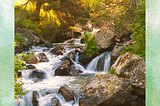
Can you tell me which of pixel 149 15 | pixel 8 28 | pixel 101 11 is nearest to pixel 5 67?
pixel 8 28

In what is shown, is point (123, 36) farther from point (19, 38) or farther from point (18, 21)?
point (18, 21)

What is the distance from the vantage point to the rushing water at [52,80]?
4.38 meters

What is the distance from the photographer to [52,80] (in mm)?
6199

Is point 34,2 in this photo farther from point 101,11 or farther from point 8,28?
point 8,28

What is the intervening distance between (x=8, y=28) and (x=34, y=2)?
1231cm

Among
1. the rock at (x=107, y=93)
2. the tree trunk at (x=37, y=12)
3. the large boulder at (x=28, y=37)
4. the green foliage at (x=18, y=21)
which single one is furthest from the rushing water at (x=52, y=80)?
the tree trunk at (x=37, y=12)

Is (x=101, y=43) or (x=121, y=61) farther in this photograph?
(x=101, y=43)

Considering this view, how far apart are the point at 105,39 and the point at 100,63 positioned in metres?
1.50

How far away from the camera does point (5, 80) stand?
1.24 meters

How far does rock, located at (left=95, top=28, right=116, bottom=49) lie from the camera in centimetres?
834

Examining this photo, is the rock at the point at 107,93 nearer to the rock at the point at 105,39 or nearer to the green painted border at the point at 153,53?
the green painted border at the point at 153,53

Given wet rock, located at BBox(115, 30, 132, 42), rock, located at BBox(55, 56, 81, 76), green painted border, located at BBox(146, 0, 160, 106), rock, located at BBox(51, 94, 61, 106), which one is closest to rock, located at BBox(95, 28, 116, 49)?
wet rock, located at BBox(115, 30, 132, 42)

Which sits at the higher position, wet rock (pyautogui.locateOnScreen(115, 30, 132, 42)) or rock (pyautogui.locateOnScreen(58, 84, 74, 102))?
wet rock (pyautogui.locateOnScreen(115, 30, 132, 42))

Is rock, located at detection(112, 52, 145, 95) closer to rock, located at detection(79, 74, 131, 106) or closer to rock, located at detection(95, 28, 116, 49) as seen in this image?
rock, located at detection(79, 74, 131, 106)
